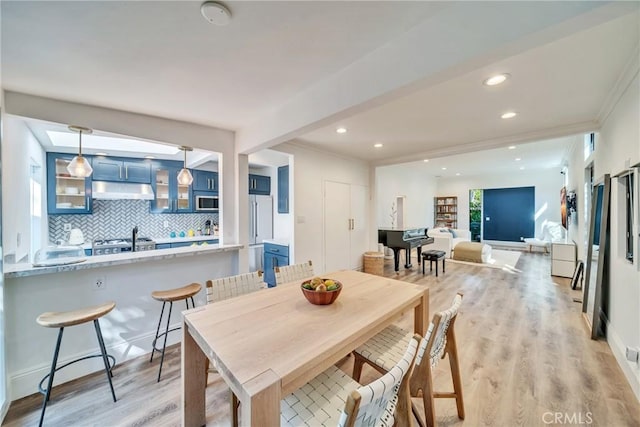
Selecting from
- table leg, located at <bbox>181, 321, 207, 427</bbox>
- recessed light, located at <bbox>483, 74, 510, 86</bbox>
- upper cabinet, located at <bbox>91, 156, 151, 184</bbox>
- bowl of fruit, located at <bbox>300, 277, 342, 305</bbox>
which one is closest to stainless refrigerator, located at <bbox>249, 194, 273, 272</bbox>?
upper cabinet, located at <bbox>91, 156, 151, 184</bbox>

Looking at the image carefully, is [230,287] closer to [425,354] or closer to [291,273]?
[291,273]

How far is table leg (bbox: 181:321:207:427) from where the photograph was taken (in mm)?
1494

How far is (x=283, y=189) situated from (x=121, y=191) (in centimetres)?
296

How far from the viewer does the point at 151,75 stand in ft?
5.75

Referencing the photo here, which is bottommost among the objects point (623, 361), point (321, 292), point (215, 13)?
point (623, 361)

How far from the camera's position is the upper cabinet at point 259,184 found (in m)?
5.17

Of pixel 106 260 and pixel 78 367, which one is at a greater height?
pixel 106 260

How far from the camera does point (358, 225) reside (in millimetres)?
5219

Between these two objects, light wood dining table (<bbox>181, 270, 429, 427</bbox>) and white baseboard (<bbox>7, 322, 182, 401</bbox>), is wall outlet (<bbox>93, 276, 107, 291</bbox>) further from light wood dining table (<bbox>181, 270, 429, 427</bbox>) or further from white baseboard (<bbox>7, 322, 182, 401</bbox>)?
light wood dining table (<bbox>181, 270, 429, 427</bbox>)

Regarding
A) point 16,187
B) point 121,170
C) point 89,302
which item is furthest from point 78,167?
point 121,170

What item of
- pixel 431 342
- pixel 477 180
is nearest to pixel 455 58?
pixel 431 342

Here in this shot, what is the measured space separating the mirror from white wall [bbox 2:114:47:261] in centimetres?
534

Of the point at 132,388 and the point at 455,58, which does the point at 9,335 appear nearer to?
the point at 132,388

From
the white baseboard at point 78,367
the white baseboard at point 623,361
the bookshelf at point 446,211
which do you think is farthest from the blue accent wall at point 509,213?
the white baseboard at point 78,367
